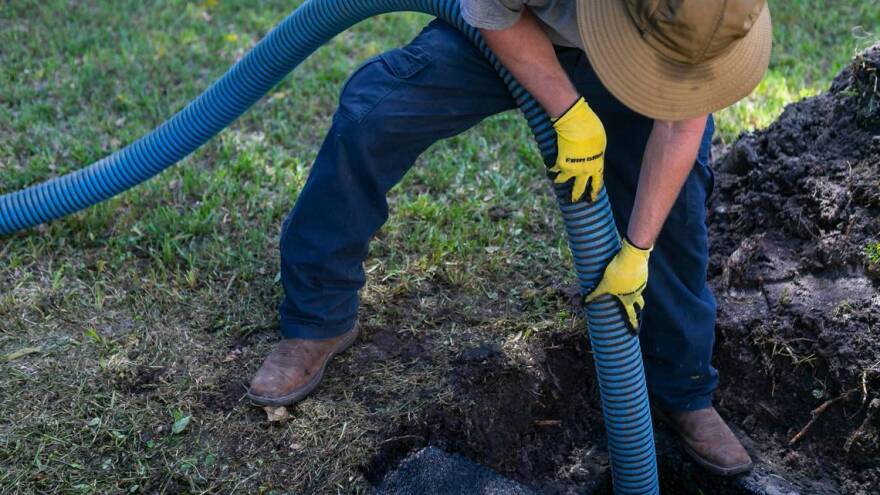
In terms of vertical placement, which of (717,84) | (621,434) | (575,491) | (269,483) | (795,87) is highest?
(717,84)

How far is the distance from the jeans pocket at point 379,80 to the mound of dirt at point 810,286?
152cm

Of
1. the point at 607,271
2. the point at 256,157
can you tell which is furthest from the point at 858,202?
the point at 256,157

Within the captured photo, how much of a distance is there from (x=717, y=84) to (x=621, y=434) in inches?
45.8

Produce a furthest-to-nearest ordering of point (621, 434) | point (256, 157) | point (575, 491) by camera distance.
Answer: point (256, 157) → point (575, 491) → point (621, 434)

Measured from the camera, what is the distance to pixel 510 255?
12.3ft

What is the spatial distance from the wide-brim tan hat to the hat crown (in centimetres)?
2

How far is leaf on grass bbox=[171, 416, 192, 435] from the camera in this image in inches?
113

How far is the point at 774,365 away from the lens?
10.4 feet

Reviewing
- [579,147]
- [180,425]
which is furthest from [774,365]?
[180,425]

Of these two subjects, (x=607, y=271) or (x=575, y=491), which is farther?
(x=575, y=491)

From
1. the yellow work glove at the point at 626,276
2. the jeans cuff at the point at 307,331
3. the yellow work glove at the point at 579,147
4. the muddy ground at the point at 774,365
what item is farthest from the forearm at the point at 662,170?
the jeans cuff at the point at 307,331

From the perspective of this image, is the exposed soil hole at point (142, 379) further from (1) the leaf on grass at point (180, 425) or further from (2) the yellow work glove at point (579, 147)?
(2) the yellow work glove at point (579, 147)

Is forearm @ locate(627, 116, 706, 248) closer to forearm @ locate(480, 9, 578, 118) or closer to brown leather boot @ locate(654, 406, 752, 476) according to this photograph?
forearm @ locate(480, 9, 578, 118)

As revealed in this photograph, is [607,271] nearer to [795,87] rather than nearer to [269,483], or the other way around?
[269,483]
